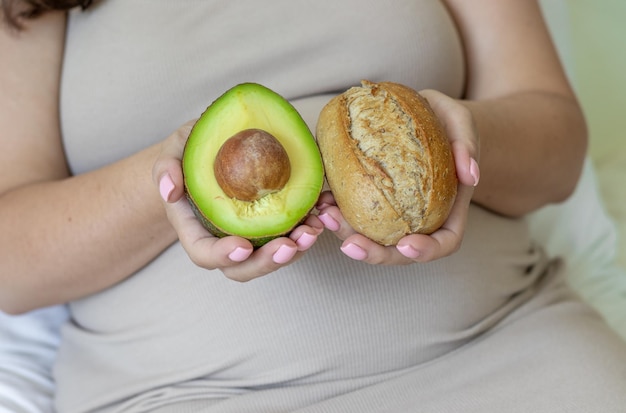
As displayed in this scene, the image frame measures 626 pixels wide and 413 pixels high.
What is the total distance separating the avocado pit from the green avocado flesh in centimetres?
1

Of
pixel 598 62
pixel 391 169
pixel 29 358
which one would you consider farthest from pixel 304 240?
pixel 598 62

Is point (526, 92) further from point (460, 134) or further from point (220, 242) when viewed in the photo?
point (220, 242)

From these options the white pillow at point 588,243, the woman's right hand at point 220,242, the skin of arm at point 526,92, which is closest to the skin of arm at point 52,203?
the woman's right hand at point 220,242

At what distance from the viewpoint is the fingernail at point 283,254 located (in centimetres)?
64

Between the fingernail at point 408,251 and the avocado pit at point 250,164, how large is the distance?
0.13 m

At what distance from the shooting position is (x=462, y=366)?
2.80ft

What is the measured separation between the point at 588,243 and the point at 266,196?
2.97 ft

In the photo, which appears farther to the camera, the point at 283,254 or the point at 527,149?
the point at 527,149

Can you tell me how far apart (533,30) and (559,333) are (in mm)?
484

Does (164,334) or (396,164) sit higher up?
(396,164)

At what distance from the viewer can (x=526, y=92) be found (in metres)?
1.06

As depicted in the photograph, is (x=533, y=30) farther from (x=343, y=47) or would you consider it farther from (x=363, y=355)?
(x=363, y=355)

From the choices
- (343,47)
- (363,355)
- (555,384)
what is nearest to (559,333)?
(555,384)

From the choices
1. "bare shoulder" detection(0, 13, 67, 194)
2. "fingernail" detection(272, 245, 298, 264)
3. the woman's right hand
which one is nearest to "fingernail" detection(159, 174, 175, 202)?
the woman's right hand
